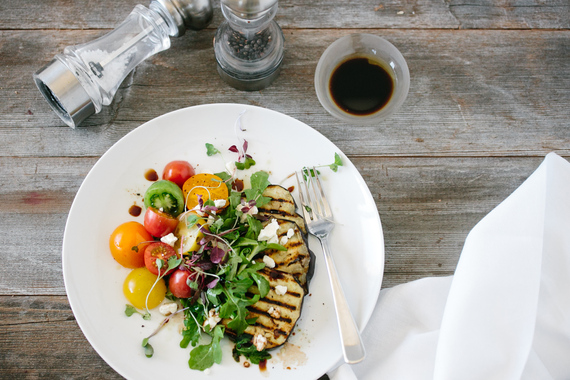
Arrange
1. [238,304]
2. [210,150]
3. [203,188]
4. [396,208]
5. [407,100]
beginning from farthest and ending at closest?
[407,100] → [396,208] → [210,150] → [203,188] → [238,304]

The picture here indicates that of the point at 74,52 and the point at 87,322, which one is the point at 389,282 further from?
the point at 74,52

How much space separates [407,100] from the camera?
2.51 metres

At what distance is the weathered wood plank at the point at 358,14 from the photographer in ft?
8.38

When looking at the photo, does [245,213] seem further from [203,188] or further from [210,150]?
[210,150]

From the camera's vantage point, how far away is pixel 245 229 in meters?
2.11

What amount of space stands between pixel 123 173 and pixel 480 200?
1822 millimetres

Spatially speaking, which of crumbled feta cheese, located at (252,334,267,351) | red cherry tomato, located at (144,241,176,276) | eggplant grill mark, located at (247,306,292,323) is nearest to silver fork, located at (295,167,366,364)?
eggplant grill mark, located at (247,306,292,323)

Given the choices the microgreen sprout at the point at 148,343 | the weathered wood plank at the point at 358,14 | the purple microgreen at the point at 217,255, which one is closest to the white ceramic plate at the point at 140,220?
the microgreen sprout at the point at 148,343

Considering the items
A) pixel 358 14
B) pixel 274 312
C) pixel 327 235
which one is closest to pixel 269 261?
pixel 274 312

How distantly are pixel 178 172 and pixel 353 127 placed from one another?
931 mm

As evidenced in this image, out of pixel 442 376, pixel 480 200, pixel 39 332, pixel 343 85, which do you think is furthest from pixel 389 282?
pixel 39 332

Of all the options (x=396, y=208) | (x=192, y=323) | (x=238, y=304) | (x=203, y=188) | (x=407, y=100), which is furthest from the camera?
(x=407, y=100)

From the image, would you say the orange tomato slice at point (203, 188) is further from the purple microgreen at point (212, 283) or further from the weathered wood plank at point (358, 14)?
the weathered wood plank at point (358, 14)

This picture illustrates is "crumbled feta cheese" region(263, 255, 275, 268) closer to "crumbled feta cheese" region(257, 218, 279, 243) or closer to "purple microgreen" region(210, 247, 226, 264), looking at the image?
"crumbled feta cheese" region(257, 218, 279, 243)
